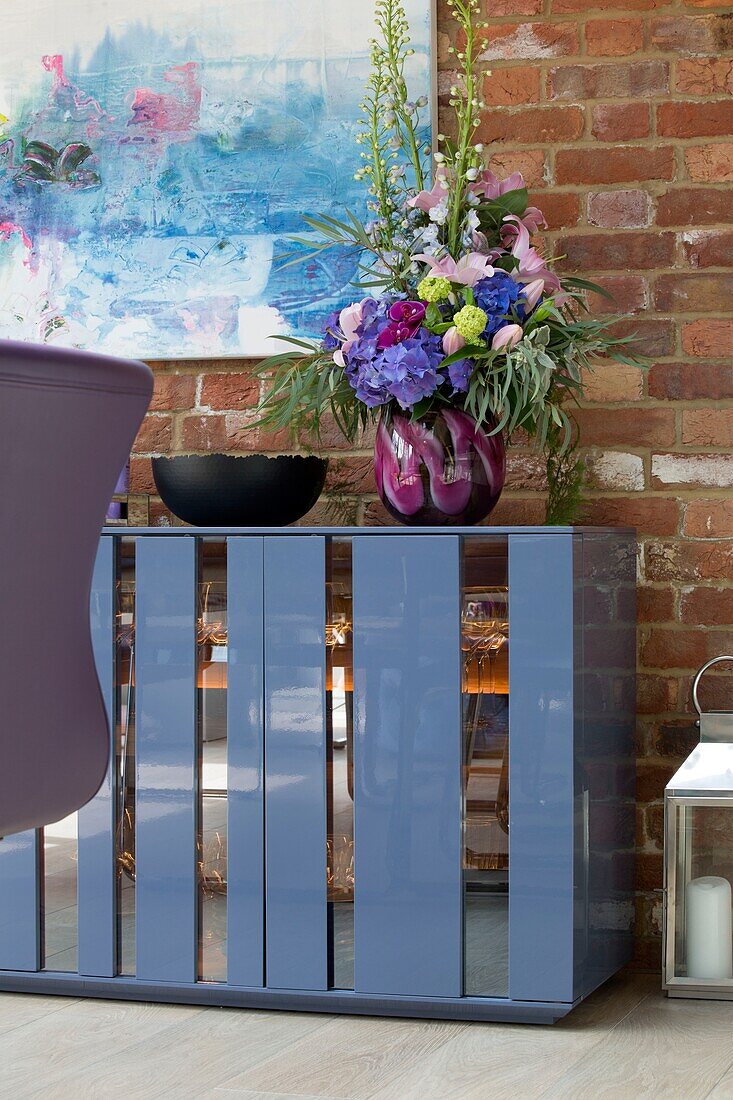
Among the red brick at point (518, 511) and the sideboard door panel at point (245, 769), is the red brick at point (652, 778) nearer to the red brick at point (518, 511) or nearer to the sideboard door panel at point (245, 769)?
the red brick at point (518, 511)

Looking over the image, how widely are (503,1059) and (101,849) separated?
0.78m

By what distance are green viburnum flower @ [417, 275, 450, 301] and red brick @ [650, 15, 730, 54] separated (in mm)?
782

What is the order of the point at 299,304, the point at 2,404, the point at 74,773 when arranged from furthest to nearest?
the point at 299,304 → the point at 74,773 → the point at 2,404

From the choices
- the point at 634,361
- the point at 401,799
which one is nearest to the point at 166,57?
the point at 634,361

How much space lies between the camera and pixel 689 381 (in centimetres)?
267

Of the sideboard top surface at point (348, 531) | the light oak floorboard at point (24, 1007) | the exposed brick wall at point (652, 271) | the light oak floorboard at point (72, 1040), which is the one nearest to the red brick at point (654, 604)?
the exposed brick wall at point (652, 271)

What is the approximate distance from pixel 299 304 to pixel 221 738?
3.04 feet

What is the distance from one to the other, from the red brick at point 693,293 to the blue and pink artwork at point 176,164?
603 mm

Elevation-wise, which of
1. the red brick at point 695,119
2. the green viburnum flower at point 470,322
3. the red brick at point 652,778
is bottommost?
the red brick at point 652,778

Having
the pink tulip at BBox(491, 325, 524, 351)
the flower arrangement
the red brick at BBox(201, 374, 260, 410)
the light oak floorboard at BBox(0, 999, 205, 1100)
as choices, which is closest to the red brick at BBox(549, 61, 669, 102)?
the flower arrangement

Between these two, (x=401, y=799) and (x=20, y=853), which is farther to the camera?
(x=20, y=853)

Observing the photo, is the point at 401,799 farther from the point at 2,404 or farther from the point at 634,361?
the point at 2,404

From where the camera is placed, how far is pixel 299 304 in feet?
9.20

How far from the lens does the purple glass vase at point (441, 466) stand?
235 centimetres
